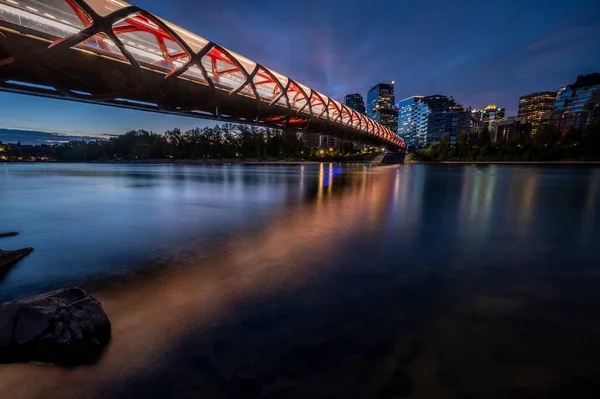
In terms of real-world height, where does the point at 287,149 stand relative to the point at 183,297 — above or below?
above

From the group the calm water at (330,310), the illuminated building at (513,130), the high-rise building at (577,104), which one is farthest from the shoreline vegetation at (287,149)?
the calm water at (330,310)

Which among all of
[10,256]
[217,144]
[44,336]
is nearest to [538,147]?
[44,336]

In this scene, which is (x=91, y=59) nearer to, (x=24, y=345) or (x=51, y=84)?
(x=51, y=84)

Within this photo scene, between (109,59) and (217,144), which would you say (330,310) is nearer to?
(109,59)

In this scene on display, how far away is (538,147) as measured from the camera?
80.5 m

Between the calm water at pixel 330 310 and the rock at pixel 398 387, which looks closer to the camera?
the rock at pixel 398 387

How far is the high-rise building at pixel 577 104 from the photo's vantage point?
431 feet

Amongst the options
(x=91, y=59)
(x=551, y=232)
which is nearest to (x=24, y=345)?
(x=91, y=59)

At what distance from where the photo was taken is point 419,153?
379 ft

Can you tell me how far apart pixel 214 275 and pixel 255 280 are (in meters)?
0.95

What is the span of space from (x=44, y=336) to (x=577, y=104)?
709 ft

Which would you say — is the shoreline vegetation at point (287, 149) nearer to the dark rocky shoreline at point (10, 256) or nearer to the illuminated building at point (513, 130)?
the illuminated building at point (513, 130)

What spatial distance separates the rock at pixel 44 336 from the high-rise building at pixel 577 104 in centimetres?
17855

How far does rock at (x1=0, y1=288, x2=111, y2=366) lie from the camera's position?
3039 millimetres
